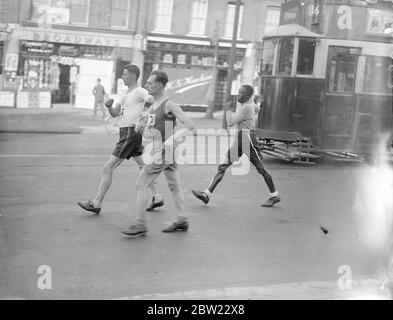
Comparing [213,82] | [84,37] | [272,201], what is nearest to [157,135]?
[272,201]

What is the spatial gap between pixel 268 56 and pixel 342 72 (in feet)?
5.41

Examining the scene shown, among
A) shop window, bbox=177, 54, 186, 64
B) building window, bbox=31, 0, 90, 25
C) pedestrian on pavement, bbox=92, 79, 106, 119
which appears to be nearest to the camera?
building window, bbox=31, 0, 90, 25

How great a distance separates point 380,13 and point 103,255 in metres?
8.60

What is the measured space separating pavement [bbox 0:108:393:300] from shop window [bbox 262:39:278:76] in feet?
9.45

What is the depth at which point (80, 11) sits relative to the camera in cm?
705

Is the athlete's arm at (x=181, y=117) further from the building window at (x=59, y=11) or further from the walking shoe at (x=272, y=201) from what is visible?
the walking shoe at (x=272, y=201)

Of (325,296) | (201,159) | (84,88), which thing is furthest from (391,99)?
(84,88)

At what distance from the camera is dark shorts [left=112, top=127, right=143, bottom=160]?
254 inches

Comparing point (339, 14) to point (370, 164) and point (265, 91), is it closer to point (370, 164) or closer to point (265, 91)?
point (265, 91)

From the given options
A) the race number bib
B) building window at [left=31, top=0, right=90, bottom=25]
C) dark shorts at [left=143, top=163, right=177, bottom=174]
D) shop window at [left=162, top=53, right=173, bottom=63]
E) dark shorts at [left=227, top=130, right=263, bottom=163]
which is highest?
building window at [left=31, top=0, right=90, bottom=25]

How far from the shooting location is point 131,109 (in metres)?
6.55

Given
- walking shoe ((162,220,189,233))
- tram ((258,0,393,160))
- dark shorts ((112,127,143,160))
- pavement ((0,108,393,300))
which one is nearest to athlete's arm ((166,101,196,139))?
dark shorts ((112,127,143,160))

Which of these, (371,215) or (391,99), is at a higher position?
(391,99)

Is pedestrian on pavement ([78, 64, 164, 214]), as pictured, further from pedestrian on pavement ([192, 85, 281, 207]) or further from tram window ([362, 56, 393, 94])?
tram window ([362, 56, 393, 94])
